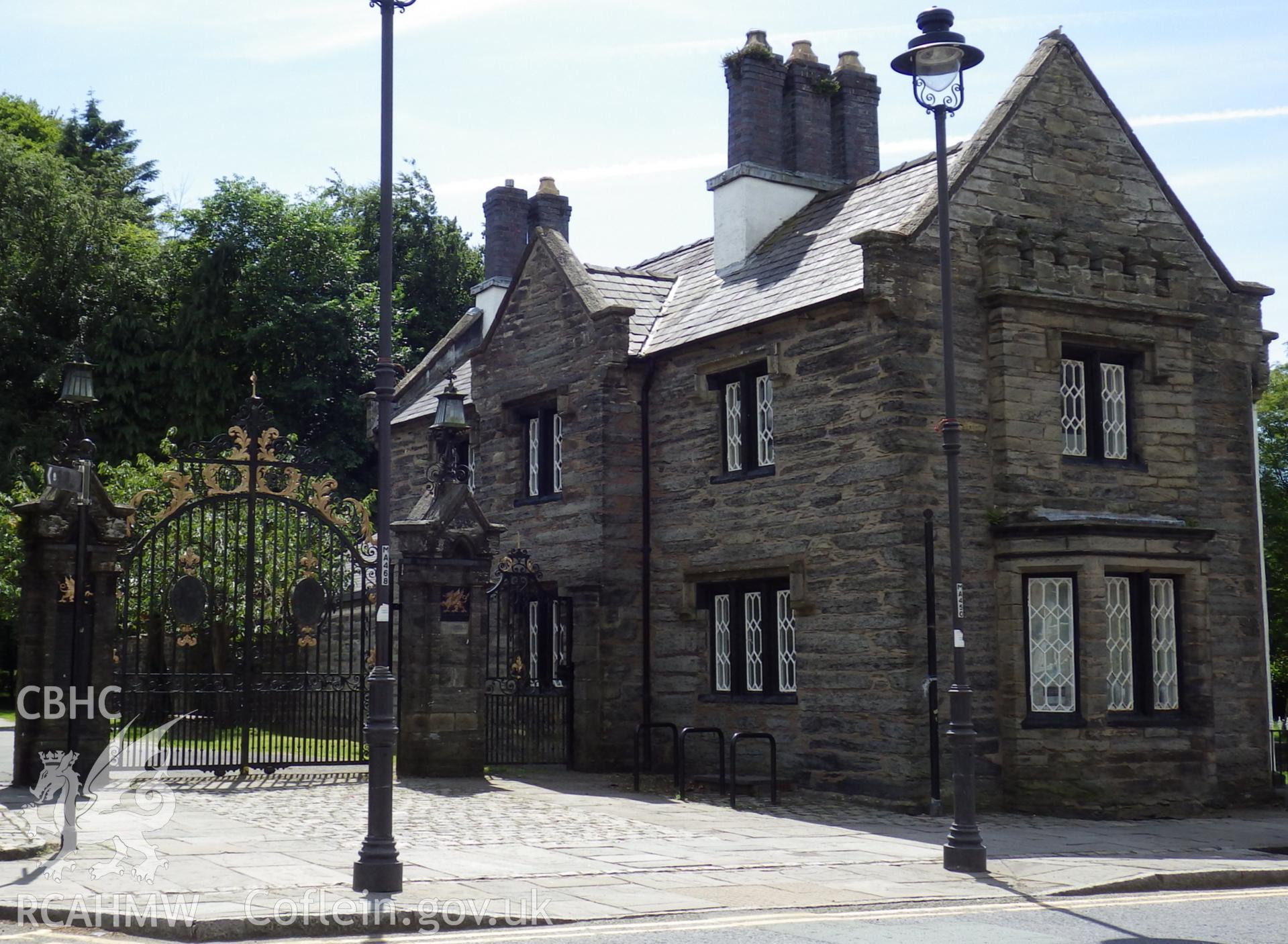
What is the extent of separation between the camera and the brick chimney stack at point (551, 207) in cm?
2816

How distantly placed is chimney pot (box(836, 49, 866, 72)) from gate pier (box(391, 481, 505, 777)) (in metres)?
9.84

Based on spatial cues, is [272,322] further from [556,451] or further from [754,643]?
[754,643]

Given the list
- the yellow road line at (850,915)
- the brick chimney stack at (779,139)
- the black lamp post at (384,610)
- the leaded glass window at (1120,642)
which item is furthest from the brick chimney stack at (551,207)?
the yellow road line at (850,915)

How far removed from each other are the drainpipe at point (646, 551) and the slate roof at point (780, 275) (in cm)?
79

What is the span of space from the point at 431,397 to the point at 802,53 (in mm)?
9710

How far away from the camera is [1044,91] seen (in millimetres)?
18344

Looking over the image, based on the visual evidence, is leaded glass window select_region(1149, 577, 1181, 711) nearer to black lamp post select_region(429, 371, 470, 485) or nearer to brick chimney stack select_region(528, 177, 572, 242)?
black lamp post select_region(429, 371, 470, 485)

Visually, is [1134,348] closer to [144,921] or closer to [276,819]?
[276,819]

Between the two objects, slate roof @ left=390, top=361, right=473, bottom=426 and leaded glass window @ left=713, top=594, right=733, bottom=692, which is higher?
slate roof @ left=390, top=361, right=473, bottom=426

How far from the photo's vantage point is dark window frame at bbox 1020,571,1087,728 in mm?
16344

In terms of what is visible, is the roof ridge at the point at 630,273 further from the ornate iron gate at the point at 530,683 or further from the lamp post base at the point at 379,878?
the lamp post base at the point at 379,878

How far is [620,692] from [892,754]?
5050mm

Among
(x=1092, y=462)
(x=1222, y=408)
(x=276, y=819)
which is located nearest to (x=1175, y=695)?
(x=1092, y=462)

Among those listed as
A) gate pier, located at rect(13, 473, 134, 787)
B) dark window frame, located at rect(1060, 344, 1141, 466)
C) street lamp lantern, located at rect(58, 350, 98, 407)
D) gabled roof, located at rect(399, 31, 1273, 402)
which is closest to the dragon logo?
gate pier, located at rect(13, 473, 134, 787)
